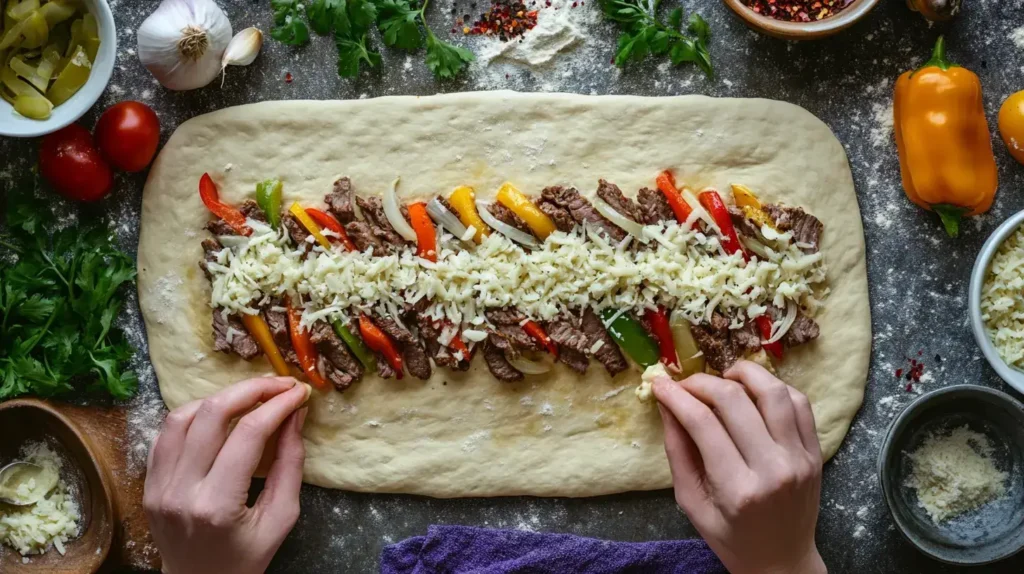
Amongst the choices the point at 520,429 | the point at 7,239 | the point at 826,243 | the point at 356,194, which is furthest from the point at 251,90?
the point at 826,243

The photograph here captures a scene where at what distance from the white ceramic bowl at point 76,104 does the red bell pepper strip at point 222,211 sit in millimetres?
517

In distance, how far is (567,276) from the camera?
3053 mm

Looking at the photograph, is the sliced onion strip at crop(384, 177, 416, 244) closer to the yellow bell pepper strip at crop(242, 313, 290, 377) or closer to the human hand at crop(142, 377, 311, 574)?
the yellow bell pepper strip at crop(242, 313, 290, 377)

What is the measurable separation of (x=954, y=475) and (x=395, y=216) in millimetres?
2447

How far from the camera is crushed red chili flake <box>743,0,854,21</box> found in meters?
3.27

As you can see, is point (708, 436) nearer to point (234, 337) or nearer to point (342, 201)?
point (342, 201)

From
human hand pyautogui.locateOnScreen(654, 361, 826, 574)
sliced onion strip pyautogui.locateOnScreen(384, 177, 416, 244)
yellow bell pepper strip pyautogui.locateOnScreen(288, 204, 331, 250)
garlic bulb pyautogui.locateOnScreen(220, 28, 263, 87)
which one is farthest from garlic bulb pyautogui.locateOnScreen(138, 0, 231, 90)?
human hand pyautogui.locateOnScreen(654, 361, 826, 574)

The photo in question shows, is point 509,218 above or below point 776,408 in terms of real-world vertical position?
above

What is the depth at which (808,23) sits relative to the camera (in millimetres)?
3193

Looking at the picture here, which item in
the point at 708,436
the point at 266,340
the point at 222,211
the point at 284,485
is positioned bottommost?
the point at 284,485

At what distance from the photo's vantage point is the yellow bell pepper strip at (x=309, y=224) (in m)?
3.16

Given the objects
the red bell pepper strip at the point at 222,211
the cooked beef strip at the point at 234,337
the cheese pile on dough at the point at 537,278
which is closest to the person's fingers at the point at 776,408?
the cheese pile on dough at the point at 537,278

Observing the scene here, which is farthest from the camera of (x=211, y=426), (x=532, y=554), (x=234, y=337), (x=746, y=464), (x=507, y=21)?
(x=507, y=21)

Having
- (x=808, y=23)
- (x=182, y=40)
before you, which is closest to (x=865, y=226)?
(x=808, y=23)
